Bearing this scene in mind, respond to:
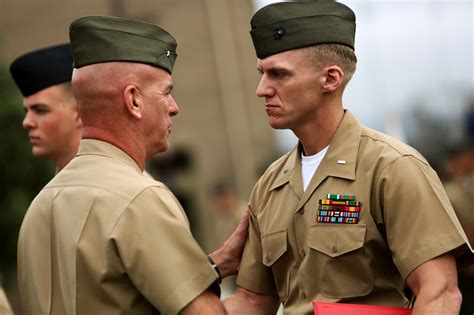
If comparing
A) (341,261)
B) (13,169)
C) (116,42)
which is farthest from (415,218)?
(13,169)

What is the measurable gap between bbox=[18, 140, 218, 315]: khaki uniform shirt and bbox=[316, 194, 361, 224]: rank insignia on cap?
0.61 m

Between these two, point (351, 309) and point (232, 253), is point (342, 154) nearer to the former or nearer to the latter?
point (351, 309)

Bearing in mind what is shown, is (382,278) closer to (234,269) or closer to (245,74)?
(234,269)

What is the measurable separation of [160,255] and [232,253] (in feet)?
3.35

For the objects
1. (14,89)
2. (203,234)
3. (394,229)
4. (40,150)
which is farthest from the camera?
(203,234)

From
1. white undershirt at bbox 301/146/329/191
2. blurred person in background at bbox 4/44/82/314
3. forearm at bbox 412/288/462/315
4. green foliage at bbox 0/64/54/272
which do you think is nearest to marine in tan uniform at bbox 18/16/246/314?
white undershirt at bbox 301/146/329/191

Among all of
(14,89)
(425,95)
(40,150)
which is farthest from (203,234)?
(40,150)

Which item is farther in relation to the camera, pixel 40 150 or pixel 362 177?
pixel 40 150

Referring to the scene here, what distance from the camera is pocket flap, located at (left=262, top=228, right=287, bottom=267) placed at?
4129 mm

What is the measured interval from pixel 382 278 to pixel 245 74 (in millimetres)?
16366

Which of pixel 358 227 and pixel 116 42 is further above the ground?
pixel 116 42

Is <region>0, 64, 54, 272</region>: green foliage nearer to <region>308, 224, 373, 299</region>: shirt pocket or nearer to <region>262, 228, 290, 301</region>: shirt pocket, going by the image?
<region>262, 228, 290, 301</region>: shirt pocket

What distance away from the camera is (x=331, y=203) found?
399cm

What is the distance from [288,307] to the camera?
13.6ft
